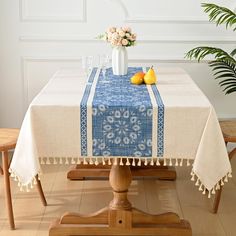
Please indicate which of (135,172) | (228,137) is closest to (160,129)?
(228,137)

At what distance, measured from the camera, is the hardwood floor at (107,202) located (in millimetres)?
2898

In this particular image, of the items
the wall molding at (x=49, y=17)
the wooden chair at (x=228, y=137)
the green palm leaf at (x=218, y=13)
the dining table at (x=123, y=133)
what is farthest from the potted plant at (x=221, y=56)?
the dining table at (x=123, y=133)

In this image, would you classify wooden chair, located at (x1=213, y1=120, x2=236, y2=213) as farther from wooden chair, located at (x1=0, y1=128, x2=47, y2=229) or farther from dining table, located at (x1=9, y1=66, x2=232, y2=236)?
wooden chair, located at (x1=0, y1=128, x2=47, y2=229)

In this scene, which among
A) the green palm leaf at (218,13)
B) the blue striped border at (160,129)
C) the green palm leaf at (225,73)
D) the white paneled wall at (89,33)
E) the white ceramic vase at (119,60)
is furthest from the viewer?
the white paneled wall at (89,33)

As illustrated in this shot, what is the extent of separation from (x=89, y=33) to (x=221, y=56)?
3.29ft

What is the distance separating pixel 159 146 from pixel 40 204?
1.07 meters

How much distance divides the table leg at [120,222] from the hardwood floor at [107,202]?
15 centimetres

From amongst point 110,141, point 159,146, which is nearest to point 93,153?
point 110,141

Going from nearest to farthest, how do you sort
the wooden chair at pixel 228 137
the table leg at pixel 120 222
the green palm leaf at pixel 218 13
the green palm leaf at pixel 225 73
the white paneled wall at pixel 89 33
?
the table leg at pixel 120 222, the wooden chair at pixel 228 137, the green palm leaf at pixel 218 13, the green palm leaf at pixel 225 73, the white paneled wall at pixel 89 33

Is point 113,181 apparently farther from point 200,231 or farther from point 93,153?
point 200,231

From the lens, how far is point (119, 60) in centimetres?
318

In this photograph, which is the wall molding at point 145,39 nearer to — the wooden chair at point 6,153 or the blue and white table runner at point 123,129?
the wooden chair at point 6,153

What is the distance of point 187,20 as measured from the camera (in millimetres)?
3900

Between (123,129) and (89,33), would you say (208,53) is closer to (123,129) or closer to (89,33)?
(89,33)
